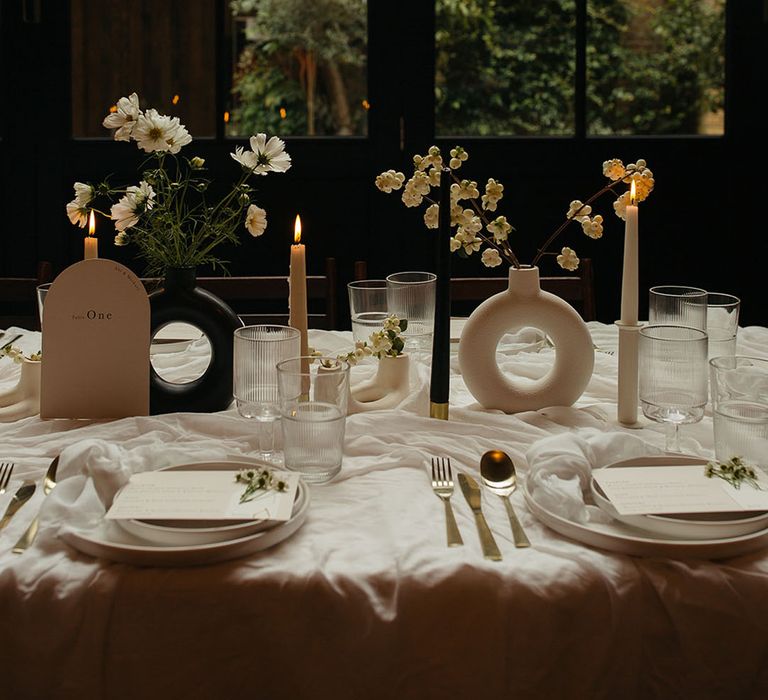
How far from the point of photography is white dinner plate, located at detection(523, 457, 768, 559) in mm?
945

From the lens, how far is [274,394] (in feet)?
4.10

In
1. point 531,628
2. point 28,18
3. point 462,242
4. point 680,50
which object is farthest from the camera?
point 680,50

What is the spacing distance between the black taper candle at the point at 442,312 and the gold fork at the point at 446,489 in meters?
0.18

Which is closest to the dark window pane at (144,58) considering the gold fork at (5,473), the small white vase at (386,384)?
the small white vase at (386,384)

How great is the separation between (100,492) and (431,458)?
0.38 meters

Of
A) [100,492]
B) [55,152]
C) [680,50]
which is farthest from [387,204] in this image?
[100,492]

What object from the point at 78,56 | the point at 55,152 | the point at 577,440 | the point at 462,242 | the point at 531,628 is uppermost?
the point at 78,56

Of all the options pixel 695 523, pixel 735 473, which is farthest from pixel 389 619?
pixel 735 473

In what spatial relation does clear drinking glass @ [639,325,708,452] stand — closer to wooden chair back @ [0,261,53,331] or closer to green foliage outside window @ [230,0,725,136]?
wooden chair back @ [0,261,53,331]

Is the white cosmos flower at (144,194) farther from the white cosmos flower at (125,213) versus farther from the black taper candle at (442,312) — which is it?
the black taper candle at (442,312)

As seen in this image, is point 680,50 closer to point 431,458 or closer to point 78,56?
point 78,56

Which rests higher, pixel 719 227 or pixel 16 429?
pixel 719 227

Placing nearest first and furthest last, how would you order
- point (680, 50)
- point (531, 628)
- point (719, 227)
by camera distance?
point (531, 628) → point (719, 227) → point (680, 50)

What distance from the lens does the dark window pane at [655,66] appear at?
13.7 feet
